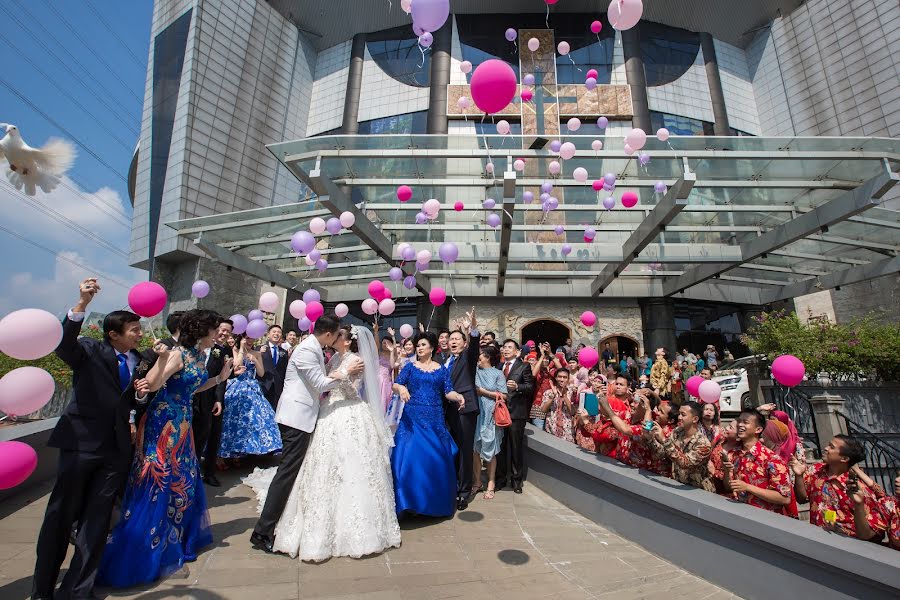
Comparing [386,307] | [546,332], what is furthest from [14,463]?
[546,332]

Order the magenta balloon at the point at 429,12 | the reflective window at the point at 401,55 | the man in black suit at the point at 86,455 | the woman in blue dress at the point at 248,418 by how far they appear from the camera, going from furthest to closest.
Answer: the reflective window at the point at 401,55, the magenta balloon at the point at 429,12, the woman in blue dress at the point at 248,418, the man in black suit at the point at 86,455

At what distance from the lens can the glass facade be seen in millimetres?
16406

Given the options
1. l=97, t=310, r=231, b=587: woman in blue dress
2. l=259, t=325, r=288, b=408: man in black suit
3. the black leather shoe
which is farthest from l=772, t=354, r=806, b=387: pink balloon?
l=259, t=325, r=288, b=408: man in black suit

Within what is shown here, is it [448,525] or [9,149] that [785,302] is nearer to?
[448,525]

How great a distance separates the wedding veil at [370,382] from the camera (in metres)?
3.57

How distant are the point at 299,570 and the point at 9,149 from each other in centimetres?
292

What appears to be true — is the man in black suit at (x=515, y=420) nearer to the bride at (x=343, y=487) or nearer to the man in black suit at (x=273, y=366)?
the bride at (x=343, y=487)

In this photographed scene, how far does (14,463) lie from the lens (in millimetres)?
2049

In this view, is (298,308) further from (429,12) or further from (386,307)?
(429,12)

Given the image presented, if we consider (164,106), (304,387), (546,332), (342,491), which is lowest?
(342,491)

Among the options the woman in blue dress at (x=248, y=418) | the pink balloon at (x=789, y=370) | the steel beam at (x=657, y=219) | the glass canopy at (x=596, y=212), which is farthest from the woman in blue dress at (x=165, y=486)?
the steel beam at (x=657, y=219)

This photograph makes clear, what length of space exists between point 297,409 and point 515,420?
2.72 m

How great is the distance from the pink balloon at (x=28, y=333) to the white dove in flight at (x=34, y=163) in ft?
2.25

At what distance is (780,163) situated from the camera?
374 inches
